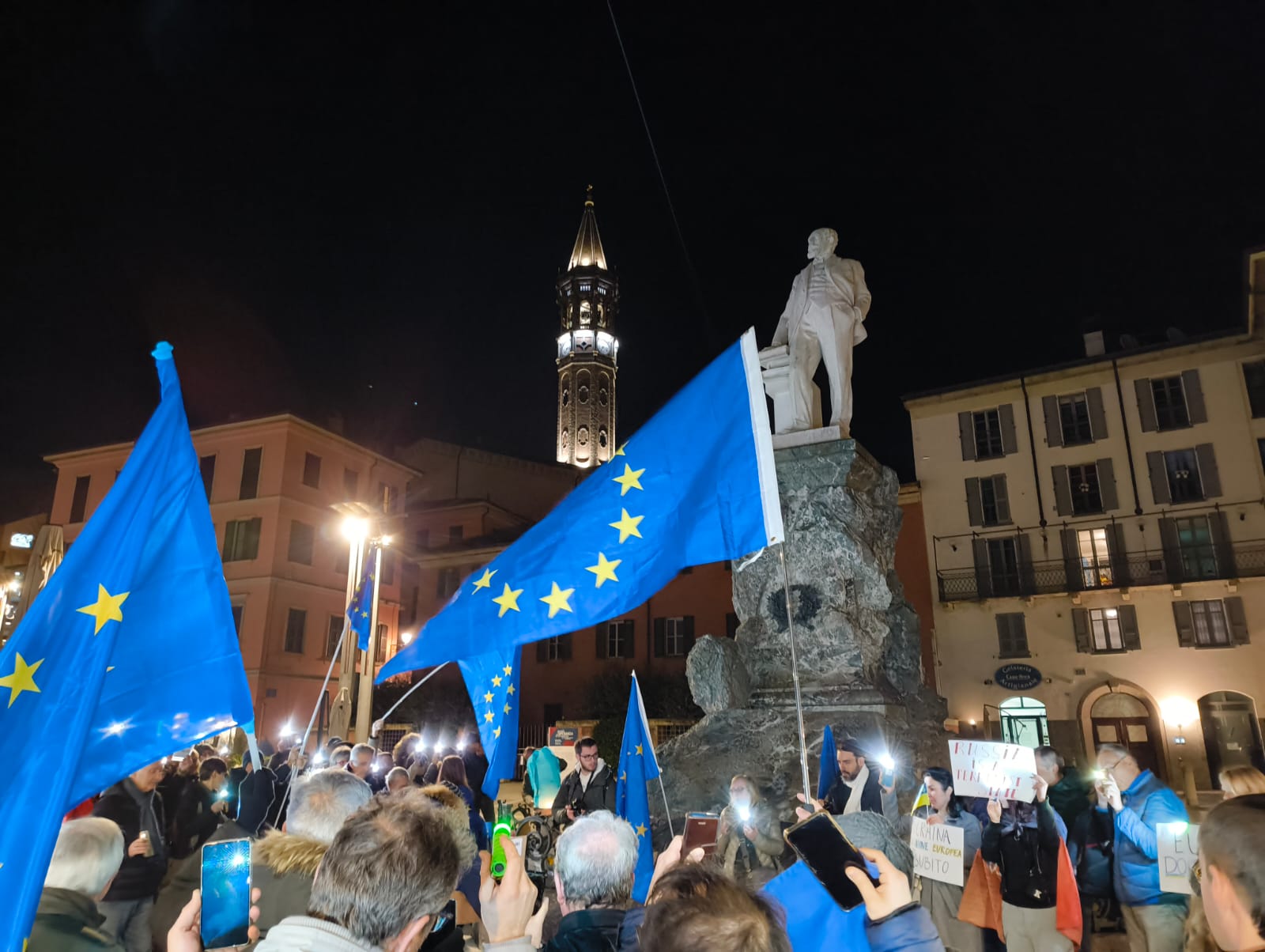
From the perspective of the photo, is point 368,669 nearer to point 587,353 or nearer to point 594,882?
point 594,882

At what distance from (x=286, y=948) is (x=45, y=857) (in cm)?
105

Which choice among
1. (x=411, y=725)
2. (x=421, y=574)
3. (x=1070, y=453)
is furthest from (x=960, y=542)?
(x=421, y=574)

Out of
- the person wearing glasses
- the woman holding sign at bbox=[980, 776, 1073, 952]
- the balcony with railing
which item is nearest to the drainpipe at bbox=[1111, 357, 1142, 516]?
the balcony with railing

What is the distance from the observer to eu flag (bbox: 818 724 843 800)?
603 cm

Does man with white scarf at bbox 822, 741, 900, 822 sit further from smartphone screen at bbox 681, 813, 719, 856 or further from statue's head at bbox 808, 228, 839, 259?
statue's head at bbox 808, 228, 839, 259

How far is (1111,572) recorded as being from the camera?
3066 cm

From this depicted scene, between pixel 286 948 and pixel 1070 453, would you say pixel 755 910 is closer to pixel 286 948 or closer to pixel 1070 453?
pixel 286 948

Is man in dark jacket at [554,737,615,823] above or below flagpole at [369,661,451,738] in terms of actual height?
below

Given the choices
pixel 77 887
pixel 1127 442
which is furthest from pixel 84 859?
pixel 1127 442

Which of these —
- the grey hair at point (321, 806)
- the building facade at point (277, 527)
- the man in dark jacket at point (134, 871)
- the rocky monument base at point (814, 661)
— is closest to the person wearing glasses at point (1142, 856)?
the rocky monument base at point (814, 661)

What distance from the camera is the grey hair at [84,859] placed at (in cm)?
299

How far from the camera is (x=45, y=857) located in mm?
2605

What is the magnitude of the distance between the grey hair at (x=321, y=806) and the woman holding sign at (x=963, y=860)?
128 inches

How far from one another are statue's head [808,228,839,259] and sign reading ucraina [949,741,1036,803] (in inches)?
213
